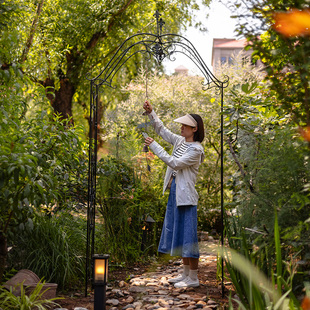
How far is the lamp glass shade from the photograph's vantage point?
332cm

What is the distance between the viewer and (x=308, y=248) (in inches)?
104

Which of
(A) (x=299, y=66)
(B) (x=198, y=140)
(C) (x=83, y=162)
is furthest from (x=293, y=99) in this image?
(C) (x=83, y=162)

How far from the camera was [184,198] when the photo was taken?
3953 mm

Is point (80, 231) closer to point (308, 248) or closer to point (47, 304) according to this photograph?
point (47, 304)

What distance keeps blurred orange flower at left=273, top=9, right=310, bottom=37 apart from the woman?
1.61 meters

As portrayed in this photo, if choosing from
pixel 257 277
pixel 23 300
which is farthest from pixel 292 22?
pixel 23 300

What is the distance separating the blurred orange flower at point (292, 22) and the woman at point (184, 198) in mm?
1609

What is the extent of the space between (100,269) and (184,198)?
3.54 feet

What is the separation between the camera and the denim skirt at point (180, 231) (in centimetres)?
394

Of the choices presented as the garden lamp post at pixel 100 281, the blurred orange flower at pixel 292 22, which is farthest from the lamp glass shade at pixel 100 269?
the blurred orange flower at pixel 292 22

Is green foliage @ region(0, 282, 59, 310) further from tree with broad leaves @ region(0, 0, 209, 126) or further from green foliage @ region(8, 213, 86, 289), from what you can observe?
tree with broad leaves @ region(0, 0, 209, 126)

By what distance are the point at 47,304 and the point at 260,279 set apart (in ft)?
5.71

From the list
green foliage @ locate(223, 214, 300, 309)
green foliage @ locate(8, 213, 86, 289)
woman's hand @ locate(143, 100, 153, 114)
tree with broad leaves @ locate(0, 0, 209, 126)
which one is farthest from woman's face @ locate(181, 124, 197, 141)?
tree with broad leaves @ locate(0, 0, 209, 126)

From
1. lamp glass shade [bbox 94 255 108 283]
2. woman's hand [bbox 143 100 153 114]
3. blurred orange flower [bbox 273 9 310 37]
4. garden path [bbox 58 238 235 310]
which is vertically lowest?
garden path [bbox 58 238 235 310]
